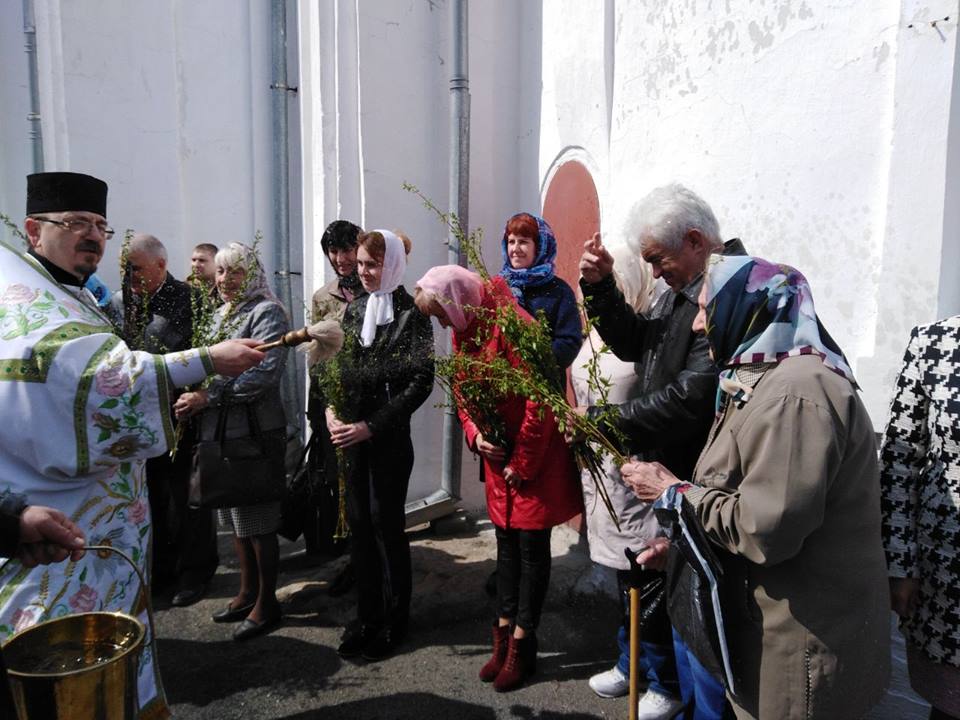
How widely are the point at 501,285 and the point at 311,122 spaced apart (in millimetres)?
3545

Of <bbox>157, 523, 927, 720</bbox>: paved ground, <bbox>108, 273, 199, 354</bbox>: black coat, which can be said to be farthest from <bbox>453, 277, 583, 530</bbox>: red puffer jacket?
<bbox>108, 273, 199, 354</bbox>: black coat

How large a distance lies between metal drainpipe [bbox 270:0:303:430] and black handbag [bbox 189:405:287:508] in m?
3.17

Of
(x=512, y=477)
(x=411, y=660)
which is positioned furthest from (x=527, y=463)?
(x=411, y=660)

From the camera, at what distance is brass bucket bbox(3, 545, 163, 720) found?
5.23 feet

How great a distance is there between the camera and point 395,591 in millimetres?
3803

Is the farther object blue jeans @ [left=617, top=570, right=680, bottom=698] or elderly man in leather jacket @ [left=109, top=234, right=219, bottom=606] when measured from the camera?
elderly man in leather jacket @ [left=109, top=234, right=219, bottom=606]

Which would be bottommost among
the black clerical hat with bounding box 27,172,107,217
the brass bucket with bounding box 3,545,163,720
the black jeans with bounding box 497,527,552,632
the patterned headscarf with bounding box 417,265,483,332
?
the black jeans with bounding box 497,527,552,632

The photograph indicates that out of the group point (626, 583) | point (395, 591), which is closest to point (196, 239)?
point (395, 591)

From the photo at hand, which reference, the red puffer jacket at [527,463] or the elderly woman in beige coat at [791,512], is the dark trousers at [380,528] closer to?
the red puffer jacket at [527,463]

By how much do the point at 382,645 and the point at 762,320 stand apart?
2804 millimetres

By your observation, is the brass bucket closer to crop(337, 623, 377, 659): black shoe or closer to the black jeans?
the black jeans

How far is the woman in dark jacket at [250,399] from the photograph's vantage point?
12.6ft

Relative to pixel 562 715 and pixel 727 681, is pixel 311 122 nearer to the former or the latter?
pixel 562 715

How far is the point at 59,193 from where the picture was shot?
8.48 ft
